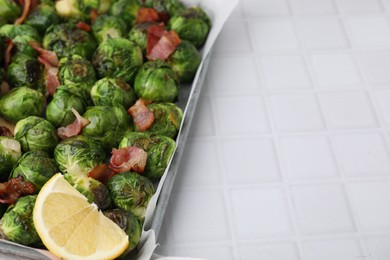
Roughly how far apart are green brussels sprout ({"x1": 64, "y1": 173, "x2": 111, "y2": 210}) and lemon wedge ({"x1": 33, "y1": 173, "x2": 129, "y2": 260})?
Result: 60 mm

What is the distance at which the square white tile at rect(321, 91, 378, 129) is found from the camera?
2.43 meters

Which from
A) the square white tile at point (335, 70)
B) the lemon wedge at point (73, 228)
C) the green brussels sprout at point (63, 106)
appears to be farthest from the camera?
the square white tile at point (335, 70)

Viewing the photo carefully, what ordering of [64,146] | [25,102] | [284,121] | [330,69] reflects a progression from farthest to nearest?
[330,69] < [284,121] < [25,102] < [64,146]

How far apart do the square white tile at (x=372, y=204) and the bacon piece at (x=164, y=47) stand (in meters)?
0.88

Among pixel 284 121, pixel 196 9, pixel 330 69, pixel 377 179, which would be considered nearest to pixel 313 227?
pixel 377 179

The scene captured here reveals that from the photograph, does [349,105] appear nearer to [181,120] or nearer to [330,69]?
[330,69]

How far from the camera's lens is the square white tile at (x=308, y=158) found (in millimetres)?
2250

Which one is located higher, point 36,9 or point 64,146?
point 36,9

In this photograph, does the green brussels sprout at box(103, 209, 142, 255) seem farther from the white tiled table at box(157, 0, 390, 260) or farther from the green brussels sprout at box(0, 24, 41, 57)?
the green brussels sprout at box(0, 24, 41, 57)

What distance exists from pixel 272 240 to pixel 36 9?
1414mm

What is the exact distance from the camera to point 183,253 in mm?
2035

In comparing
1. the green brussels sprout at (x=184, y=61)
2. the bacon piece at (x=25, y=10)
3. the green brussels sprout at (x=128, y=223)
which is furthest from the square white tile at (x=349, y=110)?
the bacon piece at (x=25, y=10)

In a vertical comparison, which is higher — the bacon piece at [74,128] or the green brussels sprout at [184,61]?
the green brussels sprout at [184,61]

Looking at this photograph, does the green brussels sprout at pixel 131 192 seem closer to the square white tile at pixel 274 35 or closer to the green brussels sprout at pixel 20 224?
the green brussels sprout at pixel 20 224
